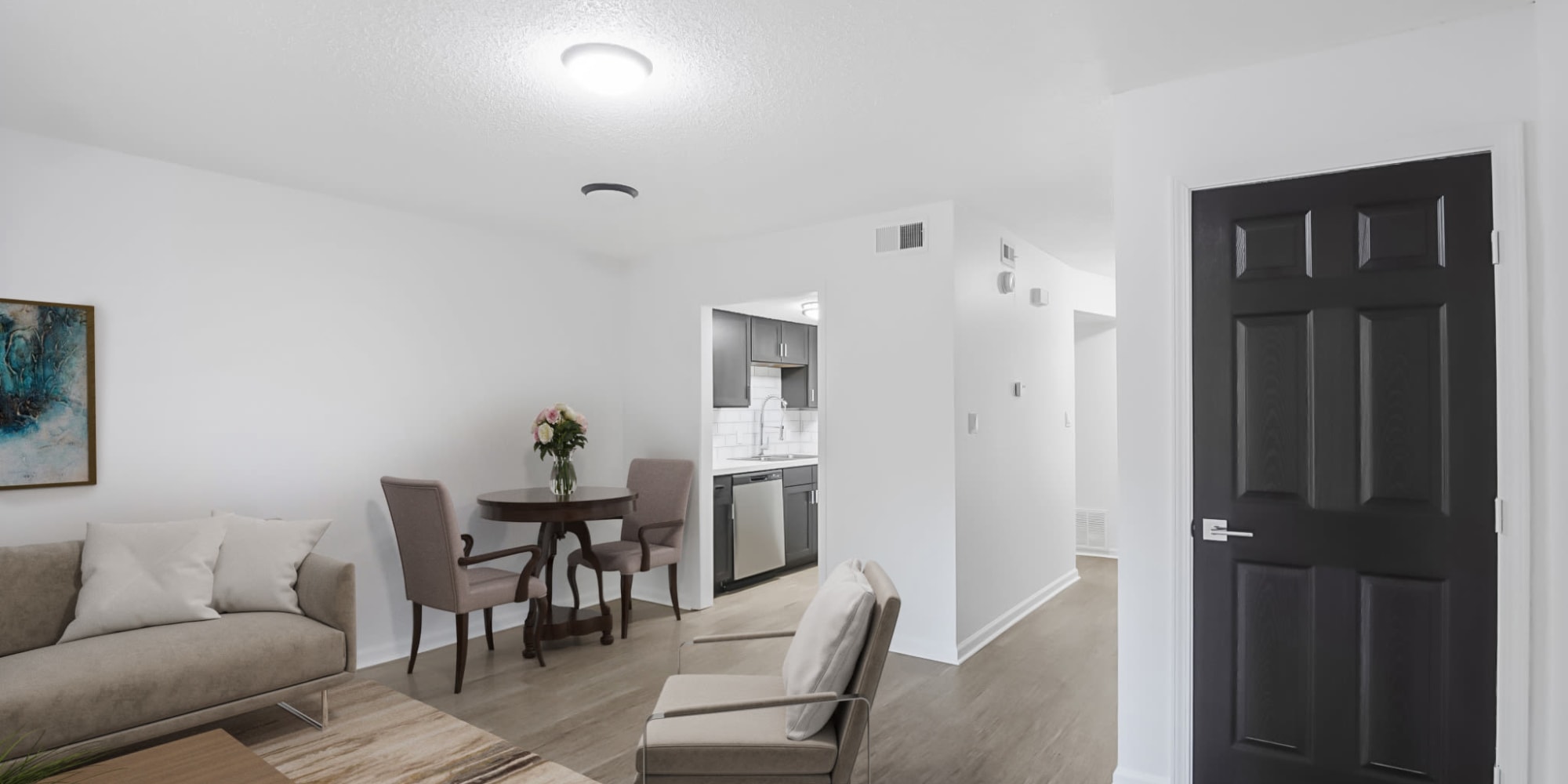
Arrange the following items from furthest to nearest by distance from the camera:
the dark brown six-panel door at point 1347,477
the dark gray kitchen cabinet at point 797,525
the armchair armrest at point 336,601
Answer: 1. the dark gray kitchen cabinet at point 797,525
2. the armchair armrest at point 336,601
3. the dark brown six-panel door at point 1347,477

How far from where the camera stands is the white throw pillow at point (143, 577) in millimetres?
3121

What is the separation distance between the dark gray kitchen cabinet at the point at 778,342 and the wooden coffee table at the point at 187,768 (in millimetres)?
4642

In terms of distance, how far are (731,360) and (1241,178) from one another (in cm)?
417

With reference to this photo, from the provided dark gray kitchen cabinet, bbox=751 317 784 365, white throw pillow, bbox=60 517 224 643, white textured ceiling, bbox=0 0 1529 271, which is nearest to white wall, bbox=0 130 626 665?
white textured ceiling, bbox=0 0 1529 271

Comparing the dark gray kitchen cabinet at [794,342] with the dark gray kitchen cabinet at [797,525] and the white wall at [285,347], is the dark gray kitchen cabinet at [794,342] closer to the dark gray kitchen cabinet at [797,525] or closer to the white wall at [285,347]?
the dark gray kitchen cabinet at [797,525]

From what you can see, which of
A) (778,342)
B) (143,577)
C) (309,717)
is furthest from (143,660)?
(778,342)

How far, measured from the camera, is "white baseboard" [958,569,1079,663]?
14.7 feet

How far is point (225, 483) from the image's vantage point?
12.8ft

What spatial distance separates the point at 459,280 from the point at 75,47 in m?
2.40

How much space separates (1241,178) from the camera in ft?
8.79

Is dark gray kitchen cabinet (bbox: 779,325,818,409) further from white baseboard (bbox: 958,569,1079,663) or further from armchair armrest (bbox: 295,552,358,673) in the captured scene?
armchair armrest (bbox: 295,552,358,673)

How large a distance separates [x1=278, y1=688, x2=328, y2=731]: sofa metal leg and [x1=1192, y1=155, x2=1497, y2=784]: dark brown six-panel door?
3416mm

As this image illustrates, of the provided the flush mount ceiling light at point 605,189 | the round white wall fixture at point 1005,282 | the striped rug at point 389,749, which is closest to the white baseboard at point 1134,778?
the striped rug at point 389,749

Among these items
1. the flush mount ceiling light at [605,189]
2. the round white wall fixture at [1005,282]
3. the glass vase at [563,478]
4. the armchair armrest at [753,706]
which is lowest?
the armchair armrest at [753,706]
